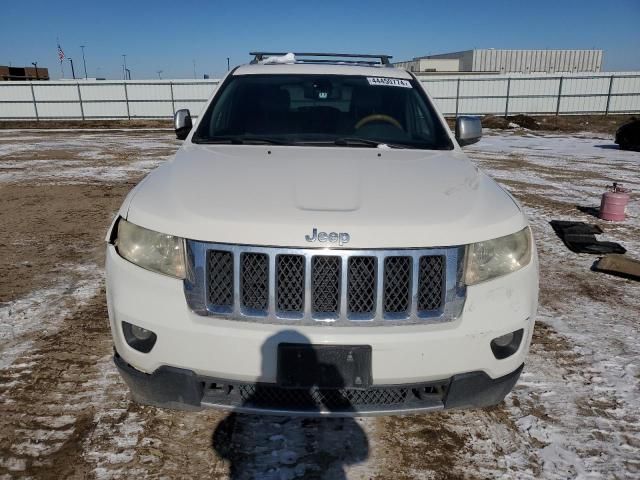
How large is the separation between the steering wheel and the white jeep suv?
4.08 ft

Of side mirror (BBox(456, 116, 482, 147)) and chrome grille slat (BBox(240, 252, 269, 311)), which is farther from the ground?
side mirror (BBox(456, 116, 482, 147))

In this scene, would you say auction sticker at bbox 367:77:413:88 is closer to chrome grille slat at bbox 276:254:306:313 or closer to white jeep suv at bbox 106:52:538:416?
white jeep suv at bbox 106:52:538:416

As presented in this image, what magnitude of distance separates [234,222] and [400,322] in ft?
2.55

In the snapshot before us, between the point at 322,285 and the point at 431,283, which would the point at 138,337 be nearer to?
the point at 322,285

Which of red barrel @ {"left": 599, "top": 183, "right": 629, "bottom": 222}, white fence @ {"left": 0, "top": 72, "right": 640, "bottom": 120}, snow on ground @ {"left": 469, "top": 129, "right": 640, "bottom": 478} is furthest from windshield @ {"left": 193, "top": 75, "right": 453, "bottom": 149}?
white fence @ {"left": 0, "top": 72, "right": 640, "bottom": 120}

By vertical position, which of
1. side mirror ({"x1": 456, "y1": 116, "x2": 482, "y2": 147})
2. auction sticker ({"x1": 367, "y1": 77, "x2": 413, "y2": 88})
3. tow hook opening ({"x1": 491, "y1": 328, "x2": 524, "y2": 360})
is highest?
auction sticker ({"x1": 367, "y1": 77, "x2": 413, "y2": 88})

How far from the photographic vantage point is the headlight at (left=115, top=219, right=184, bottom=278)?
203 centimetres

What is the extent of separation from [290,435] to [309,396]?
438 millimetres

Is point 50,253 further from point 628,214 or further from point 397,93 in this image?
point 628,214

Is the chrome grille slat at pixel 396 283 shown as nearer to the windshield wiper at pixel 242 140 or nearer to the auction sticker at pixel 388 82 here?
the windshield wiper at pixel 242 140

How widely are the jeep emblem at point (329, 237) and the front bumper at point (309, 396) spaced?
1.98 ft

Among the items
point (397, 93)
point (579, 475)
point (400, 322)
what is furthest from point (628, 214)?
point (400, 322)

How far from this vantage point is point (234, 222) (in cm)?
197

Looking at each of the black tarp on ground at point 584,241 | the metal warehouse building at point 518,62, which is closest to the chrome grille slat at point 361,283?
the black tarp on ground at point 584,241
